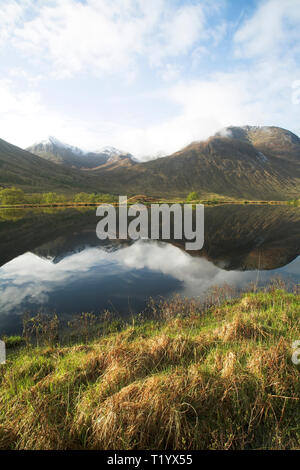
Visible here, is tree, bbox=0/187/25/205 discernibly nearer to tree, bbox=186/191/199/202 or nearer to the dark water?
the dark water

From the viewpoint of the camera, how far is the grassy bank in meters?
4.31

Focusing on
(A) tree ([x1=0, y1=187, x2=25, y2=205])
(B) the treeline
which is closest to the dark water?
(A) tree ([x1=0, y1=187, x2=25, y2=205])

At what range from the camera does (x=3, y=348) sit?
9.04 metres

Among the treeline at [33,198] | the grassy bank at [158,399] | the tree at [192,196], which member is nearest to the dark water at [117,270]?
the grassy bank at [158,399]

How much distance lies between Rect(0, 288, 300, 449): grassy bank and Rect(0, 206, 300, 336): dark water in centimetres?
695

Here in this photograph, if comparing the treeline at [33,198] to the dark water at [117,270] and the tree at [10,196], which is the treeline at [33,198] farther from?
the dark water at [117,270]

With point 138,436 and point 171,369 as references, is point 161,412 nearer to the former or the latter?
point 138,436

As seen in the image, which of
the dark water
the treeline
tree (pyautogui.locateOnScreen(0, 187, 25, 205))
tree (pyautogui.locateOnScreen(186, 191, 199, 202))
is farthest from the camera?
tree (pyautogui.locateOnScreen(186, 191, 199, 202))

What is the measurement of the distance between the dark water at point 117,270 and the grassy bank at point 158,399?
22.8 feet

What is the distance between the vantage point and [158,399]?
4.70 meters

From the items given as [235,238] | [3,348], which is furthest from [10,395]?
[235,238]

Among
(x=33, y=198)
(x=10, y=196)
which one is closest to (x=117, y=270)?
(x=10, y=196)

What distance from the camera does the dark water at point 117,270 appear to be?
15188 millimetres

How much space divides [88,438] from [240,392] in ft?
11.1
